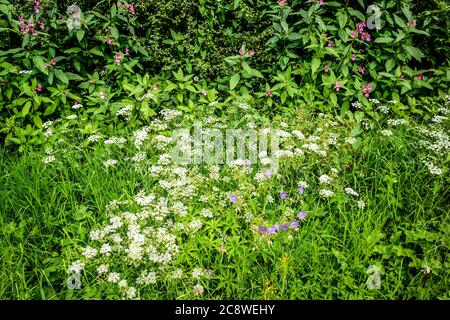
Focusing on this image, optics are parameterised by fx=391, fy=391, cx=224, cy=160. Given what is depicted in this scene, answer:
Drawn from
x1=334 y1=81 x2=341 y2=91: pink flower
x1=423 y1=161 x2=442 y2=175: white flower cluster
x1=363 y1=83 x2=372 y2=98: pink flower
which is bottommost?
x1=423 y1=161 x2=442 y2=175: white flower cluster

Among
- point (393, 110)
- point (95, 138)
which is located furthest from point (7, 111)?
point (393, 110)

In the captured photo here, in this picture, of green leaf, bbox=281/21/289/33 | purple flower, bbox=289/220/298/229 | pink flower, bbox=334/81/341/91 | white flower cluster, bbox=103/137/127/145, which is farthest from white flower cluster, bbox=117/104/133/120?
pink flower, bbox=334/81/341/91

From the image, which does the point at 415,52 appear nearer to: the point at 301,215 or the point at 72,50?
the point at 301,215

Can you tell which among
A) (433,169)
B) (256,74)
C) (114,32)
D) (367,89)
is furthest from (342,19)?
(114,32)

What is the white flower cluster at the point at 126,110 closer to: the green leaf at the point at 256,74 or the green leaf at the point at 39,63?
the green leaf at the point at 39,63

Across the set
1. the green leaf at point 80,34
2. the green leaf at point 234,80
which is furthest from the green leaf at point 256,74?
the green leaf at point 80,34

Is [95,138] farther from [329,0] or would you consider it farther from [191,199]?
[329,0]

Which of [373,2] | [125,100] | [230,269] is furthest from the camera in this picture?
[373,2]

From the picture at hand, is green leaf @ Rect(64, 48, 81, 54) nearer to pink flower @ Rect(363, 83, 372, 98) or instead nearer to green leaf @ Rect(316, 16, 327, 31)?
green leaf @ Rect(316, 16, 327, 31)

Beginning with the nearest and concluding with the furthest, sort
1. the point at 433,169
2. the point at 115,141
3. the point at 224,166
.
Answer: the point at 433,169 → the point at 224,166 → the point at 115,141
